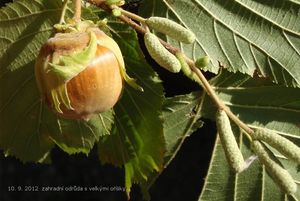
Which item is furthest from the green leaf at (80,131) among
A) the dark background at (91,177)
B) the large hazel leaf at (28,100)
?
the dark background at (91,177)

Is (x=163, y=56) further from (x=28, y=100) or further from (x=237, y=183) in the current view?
(x=237, y=183)

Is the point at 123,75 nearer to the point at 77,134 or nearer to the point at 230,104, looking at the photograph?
the point at 77,134

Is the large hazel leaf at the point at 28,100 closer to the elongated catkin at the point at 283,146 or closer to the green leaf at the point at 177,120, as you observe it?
the green leaf at the point at 177,120

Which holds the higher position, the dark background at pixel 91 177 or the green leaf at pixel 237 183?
the green leaf at pixel 237 183

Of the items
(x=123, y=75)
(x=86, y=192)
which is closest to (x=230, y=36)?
(x=123, y=75)

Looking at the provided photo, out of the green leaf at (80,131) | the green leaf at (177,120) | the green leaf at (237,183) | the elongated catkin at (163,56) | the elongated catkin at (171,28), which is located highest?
the elongated catkin at (171,28)
